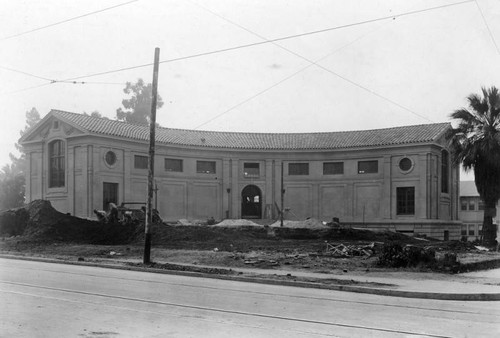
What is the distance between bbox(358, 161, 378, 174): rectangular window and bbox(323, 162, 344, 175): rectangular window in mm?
1614

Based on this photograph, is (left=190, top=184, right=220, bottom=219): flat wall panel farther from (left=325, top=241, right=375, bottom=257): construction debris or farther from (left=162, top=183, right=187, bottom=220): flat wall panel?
(left=325, top=241, right=375, bottom=257): construction debris

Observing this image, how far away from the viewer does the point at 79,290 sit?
13.4m

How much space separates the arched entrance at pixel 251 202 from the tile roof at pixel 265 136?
156 inches

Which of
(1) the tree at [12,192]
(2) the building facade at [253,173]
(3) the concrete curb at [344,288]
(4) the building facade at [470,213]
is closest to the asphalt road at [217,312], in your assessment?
(3) the concrete curb at [344,288]

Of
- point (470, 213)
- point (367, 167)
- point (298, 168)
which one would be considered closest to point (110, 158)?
point (298, 168)

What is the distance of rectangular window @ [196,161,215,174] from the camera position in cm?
4994

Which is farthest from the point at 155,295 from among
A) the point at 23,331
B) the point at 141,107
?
the point at 141,107

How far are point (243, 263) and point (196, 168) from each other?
2874 centimetres

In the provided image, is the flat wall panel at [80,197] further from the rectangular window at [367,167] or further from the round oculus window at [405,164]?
the round oculus window at [405,164]

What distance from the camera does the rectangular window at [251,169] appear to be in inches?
2008

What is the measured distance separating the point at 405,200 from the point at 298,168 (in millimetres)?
9721

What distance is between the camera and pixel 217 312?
10.4m

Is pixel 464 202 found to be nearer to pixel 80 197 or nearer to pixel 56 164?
pixel 80 197

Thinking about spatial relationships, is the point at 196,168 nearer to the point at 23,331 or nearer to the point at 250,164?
the point at 250,164
